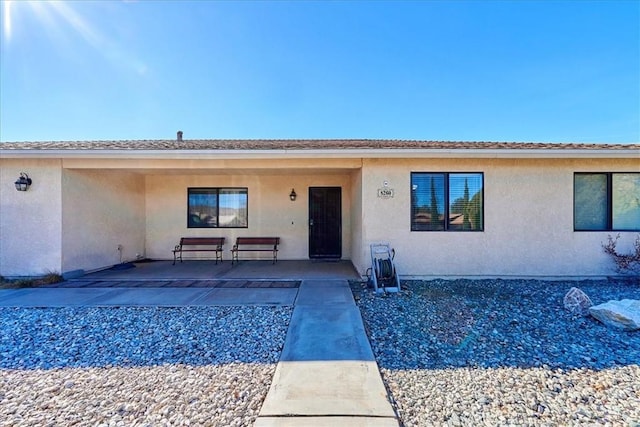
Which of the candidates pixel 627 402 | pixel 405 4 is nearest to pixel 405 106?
pixel 405 4

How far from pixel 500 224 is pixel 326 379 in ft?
19.1

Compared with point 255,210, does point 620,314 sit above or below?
below

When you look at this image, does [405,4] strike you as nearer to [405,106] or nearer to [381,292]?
[405,106]

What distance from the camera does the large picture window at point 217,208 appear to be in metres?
9.57

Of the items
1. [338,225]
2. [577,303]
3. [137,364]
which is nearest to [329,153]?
[338,225]

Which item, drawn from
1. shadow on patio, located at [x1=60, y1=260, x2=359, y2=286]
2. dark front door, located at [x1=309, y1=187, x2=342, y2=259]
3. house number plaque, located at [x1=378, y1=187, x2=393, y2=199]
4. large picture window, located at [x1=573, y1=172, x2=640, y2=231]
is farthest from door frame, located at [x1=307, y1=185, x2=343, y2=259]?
large picture window, located at [x1=573, y1=172, x2=640, y2=231]

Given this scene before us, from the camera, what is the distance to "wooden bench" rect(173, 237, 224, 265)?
915 centimetres

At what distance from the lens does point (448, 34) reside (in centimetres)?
947

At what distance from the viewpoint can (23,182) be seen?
643 cm

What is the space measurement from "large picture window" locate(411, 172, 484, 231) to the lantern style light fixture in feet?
29.8

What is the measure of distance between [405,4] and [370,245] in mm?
7547

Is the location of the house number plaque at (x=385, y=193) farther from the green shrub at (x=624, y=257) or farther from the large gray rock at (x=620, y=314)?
the green shrub at (x=624, y=257)

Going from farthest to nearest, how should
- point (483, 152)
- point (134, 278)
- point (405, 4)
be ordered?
1. point (405, 4)
2. point (134, 278)
3. point (483, 152)

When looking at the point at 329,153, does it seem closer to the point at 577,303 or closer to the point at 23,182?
the point at 577,303
